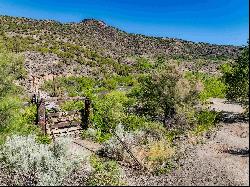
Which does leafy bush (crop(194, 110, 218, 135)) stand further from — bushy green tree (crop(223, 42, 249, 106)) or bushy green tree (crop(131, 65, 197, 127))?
bushy green tree (crop(223, 42, 249, 106))

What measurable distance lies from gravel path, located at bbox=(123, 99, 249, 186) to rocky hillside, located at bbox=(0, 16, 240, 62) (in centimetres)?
3580

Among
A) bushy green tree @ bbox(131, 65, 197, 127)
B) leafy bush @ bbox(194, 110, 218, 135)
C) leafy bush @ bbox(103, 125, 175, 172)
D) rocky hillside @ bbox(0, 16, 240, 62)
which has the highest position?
rocky hillside @ bbox(0, 16, 240, 62)

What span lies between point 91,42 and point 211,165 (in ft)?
194

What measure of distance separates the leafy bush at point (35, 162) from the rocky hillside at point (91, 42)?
119 feet

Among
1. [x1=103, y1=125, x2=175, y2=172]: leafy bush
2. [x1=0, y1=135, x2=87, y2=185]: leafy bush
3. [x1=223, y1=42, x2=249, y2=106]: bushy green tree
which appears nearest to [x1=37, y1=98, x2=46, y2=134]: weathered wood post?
[x1=103, y1=125, x2=175, y2=172]: leafy bush

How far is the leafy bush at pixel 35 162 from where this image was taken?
53.6 ft

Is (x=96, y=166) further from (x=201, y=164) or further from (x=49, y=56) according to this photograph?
(x=49, y=56)

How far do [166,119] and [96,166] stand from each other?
333 inches

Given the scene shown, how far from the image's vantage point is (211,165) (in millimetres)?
15344

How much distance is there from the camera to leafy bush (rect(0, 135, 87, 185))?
1634cm

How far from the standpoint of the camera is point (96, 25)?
9156 centimetres

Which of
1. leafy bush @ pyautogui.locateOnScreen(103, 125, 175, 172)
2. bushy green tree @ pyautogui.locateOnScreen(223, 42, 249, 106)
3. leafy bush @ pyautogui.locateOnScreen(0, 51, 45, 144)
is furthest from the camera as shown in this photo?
bushy green tree @ pyautogui.locateOnScreen(223, 42, 249, 106)

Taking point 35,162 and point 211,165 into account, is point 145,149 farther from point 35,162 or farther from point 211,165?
point 211,165

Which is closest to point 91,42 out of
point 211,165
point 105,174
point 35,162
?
point 35,162
